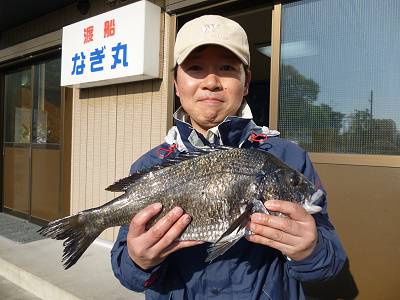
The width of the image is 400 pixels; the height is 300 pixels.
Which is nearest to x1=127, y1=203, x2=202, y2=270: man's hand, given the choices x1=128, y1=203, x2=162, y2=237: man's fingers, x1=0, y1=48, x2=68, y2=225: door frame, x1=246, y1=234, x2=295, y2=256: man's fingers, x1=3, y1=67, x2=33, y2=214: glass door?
x1=128, y1=203, x2=162, y2=237: man's fingers

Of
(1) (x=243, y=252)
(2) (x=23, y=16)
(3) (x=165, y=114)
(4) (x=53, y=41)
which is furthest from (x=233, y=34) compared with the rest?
(2) (x=23, y=16)

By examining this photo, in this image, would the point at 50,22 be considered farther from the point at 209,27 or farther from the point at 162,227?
the point at 162,227

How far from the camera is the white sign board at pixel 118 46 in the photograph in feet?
13.9

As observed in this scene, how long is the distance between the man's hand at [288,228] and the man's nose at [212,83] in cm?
59

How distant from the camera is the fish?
1487 millimetres

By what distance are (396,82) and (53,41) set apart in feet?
17.4

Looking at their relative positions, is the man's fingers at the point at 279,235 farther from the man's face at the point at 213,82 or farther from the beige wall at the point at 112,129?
the beige wall at the point at 112,129

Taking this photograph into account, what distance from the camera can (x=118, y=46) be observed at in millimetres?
4406

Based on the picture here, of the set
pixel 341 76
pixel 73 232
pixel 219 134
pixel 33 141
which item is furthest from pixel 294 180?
pixel 33 141

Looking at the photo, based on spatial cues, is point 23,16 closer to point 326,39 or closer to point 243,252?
point 326,39

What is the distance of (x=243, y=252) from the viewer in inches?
63.6

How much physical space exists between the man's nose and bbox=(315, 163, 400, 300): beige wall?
2.00 meters

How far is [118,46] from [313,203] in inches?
141

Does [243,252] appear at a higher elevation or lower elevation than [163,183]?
lower
